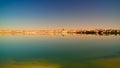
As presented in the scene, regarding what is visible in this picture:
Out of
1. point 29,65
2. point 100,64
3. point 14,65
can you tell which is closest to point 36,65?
point 29,65

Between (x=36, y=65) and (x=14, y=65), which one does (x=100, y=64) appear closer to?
(x=36, y=65)

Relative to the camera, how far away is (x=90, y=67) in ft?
25.9

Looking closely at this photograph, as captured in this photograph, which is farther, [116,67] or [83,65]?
[83,65]

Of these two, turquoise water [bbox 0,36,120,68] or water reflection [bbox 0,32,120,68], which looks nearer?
water reflection [bbox 0,32,120,68]

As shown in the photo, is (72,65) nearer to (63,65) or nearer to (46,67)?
(63,65)

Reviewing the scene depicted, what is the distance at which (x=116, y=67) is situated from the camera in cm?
774

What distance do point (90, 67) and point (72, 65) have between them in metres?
0.69

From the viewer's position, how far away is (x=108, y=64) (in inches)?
327

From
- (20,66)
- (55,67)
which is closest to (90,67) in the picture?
(55,67)

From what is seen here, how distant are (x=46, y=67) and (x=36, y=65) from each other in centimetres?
44

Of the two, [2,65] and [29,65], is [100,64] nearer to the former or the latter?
[29,65]

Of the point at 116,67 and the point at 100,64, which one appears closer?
the point at 116,67

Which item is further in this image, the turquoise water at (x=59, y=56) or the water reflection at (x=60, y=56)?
the turquoise water at (x=59, y=56)

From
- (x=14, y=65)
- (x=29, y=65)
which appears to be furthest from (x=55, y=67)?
(x=14, y=65)
